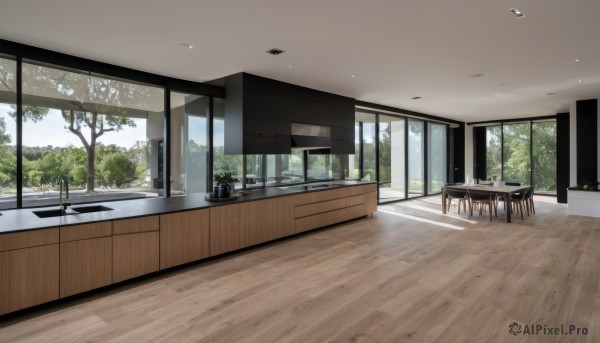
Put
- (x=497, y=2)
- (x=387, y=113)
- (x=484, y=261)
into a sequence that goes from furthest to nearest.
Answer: (x=387, y=113), (x=484, y=261), (x=497, y=2)

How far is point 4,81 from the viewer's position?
3.79 m

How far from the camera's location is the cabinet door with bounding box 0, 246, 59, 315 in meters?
2.77

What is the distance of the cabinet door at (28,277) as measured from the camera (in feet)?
9.10

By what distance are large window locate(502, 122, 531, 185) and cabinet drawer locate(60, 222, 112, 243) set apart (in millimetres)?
12561

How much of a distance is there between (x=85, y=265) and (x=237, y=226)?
1.90 metres

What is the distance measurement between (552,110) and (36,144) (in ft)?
39.3

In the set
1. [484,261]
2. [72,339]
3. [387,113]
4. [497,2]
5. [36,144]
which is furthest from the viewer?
[387,113]

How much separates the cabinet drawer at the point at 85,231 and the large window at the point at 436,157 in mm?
10103

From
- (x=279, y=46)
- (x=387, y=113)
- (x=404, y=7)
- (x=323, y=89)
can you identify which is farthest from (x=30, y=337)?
(x=387, y=113)

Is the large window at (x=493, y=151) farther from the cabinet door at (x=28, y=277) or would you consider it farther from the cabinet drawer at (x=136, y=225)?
the cabinet door at (x=28, y=277)

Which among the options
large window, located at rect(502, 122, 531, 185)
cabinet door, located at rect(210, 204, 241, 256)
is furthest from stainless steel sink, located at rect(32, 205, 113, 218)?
large window, located at rect(502, 122, 531, 185)

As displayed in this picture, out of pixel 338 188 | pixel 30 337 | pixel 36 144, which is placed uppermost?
pixel 36 144

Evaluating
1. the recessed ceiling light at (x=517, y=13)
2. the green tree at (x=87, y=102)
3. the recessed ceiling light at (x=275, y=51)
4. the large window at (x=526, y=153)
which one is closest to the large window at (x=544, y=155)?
the large window at (x=526, y=153)

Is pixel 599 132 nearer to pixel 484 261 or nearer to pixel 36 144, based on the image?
pixel 484 261
